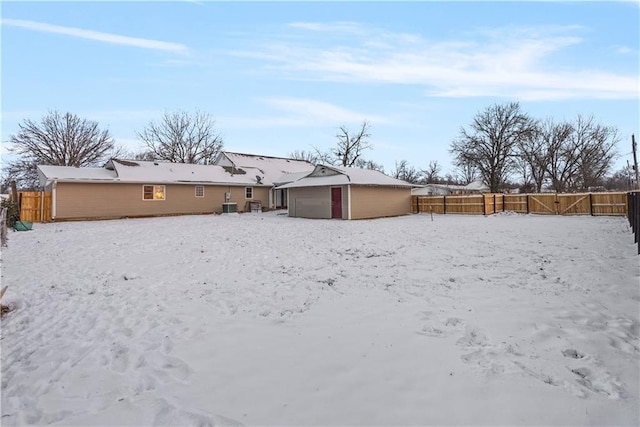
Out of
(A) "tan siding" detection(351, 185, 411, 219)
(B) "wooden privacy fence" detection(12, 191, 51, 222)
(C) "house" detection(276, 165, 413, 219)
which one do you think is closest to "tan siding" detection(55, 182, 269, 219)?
(B) "wooden privacy fence" detection(12, 191, 51, 222)

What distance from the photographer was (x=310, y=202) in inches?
864

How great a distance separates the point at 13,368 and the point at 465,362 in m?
4.56

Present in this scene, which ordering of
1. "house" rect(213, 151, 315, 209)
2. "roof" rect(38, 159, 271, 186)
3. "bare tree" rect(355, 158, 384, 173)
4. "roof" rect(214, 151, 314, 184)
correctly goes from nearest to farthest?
1. "roof" rect(38, 159, 271, 186)
2. "house" rect(213, 151, 315, 209)
3. "roof" rect(214, 151, 314, 184)
4. "bare tree" rect(355, 158, 384, 173)

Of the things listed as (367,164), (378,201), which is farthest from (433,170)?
(378,201)

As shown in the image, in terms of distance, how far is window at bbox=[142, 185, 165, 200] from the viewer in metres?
22.0

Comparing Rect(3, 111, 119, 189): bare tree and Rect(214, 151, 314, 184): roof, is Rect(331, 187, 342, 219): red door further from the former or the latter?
Rect(3, 111, 119, 189): bare tree

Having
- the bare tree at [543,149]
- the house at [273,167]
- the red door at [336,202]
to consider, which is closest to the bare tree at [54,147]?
the house at [273,167]

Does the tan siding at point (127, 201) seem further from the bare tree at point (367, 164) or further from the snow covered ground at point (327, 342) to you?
the bare tree at point (367, 164)

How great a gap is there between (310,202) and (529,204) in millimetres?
14461

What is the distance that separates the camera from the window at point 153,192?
Answer: 72.2 ft

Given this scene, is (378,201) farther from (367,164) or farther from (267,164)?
(367,164)

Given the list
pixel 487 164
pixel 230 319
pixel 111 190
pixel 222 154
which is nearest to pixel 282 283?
pixel 230 319

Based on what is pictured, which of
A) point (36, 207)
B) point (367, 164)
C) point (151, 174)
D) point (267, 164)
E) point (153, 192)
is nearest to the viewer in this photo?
point (36, 207)

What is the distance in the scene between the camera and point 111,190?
813 inches
